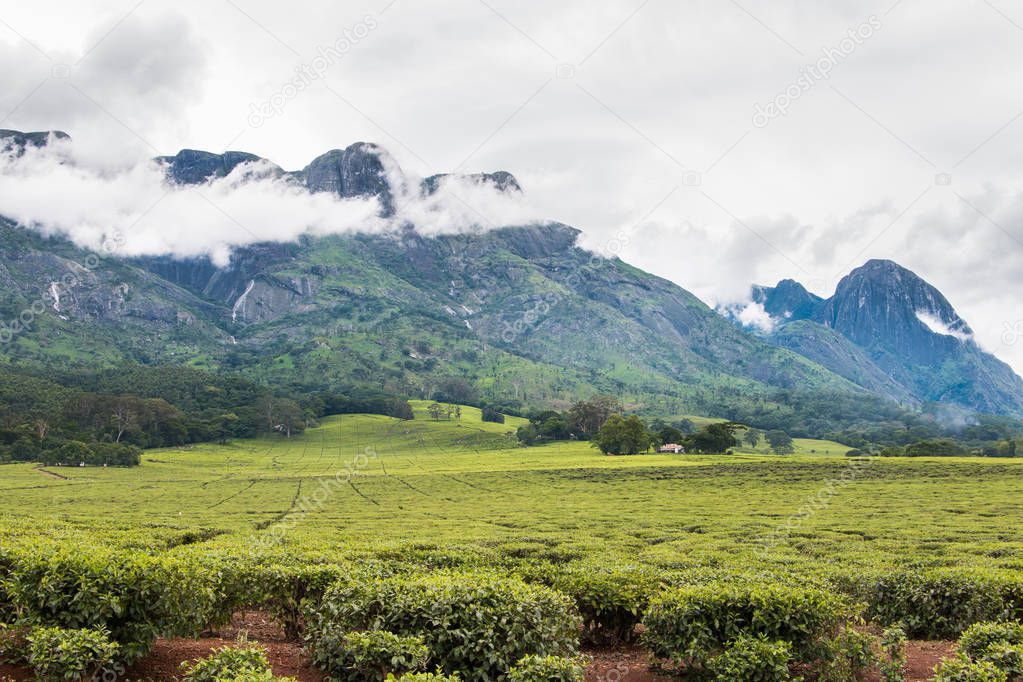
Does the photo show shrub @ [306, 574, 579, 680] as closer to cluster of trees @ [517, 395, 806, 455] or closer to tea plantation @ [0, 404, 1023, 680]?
tea plantation @ [0, 404, 1023, 680]

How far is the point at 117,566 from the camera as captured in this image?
413 inches

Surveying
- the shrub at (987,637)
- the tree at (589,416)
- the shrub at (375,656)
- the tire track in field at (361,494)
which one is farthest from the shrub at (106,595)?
the tree at (589,416)

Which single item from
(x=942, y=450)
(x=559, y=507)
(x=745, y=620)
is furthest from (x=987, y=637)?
(x=942, y=450)

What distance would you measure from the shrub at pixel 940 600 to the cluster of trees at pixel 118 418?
394 feet

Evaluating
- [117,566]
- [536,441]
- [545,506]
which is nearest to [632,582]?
[117,566]

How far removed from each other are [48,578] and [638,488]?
223ft

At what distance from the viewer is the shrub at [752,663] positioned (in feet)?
33.3

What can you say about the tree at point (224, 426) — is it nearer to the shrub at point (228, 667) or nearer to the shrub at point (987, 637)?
the shrub at point (228, 667)

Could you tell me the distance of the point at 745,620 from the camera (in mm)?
11031

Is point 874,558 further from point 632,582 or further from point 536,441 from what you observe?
point 536,441

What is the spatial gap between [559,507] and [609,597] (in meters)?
41.8

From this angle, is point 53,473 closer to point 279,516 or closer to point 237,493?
point 237,493

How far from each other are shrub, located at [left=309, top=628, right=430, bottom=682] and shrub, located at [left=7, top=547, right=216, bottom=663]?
273 cm

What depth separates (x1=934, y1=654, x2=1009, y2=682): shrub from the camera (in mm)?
9469
